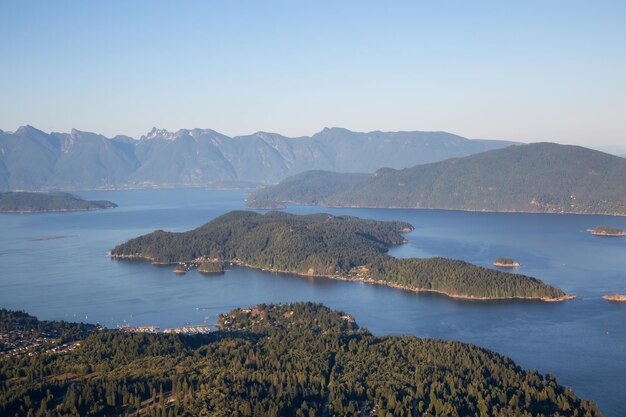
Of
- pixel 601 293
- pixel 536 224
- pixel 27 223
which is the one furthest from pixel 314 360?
pixel 27 223

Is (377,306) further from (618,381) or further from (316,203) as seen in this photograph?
(316,203)

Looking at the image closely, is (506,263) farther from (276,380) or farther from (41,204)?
(41,204)

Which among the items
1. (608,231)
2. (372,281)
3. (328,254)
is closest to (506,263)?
(372,281)

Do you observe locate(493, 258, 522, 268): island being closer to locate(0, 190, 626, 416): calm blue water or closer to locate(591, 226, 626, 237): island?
locate(0, 190, 626, 416): calm blue water

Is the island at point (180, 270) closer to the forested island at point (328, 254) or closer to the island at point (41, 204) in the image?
the forested island at point (328, 254)

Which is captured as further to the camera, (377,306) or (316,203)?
(316,203)

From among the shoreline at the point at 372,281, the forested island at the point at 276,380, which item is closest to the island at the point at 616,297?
the shoreline at the point at 372,281

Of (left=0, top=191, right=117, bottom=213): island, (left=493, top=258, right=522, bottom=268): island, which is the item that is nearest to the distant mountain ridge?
(left=0, top=191, right=117, bottom=213): island
